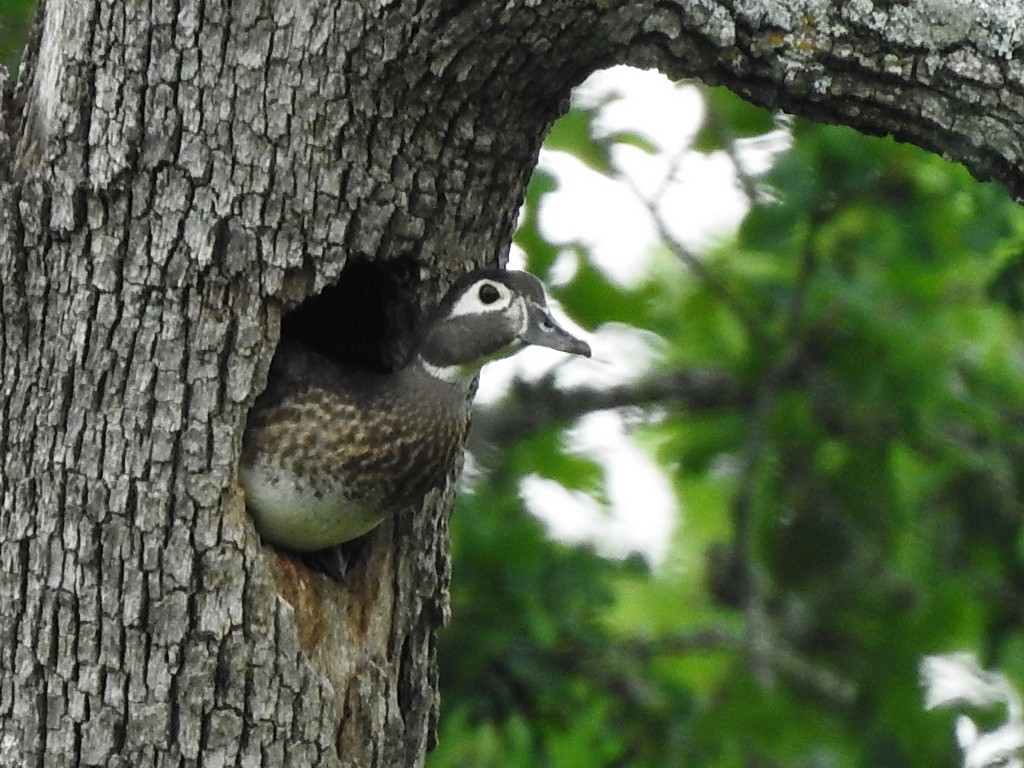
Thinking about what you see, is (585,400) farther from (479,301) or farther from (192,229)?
(192,229)

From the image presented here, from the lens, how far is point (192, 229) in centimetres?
317

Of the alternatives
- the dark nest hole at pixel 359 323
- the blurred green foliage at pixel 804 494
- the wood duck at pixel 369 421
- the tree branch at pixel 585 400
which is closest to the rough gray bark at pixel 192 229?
the wood duck at pixel 369 421

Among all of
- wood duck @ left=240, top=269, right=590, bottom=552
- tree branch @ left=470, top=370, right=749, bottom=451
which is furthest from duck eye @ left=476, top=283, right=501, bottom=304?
tree branch @ left=470, top=370, right=749, bottom=451

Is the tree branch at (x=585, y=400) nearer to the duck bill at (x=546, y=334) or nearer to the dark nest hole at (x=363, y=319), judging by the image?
the dark nest hole at (x=363, y=319)

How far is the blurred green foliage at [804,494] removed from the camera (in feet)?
17.2

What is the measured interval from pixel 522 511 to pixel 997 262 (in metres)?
1.87

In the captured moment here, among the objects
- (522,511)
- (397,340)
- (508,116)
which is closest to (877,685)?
(522,511)

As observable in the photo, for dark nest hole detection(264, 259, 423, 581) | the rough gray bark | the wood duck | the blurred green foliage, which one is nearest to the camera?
the rough gray bark

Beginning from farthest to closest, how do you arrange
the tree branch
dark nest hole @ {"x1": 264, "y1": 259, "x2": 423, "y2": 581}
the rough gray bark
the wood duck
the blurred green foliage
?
the tree branch
the blurred green foliage
dark nest hole @ {"x1": 264, "y1": 259, "x2": 423, "y2": 581}
the wood duck
the rough gray bark

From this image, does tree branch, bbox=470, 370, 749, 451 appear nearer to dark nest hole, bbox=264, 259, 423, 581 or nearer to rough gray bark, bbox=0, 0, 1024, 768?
dark nest hole, bbox=264, 259, 423, 581

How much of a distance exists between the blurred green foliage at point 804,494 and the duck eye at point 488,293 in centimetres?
167

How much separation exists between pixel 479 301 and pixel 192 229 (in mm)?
660

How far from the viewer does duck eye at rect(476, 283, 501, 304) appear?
3504mm

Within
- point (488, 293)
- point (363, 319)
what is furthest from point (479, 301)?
point (363, 319)
